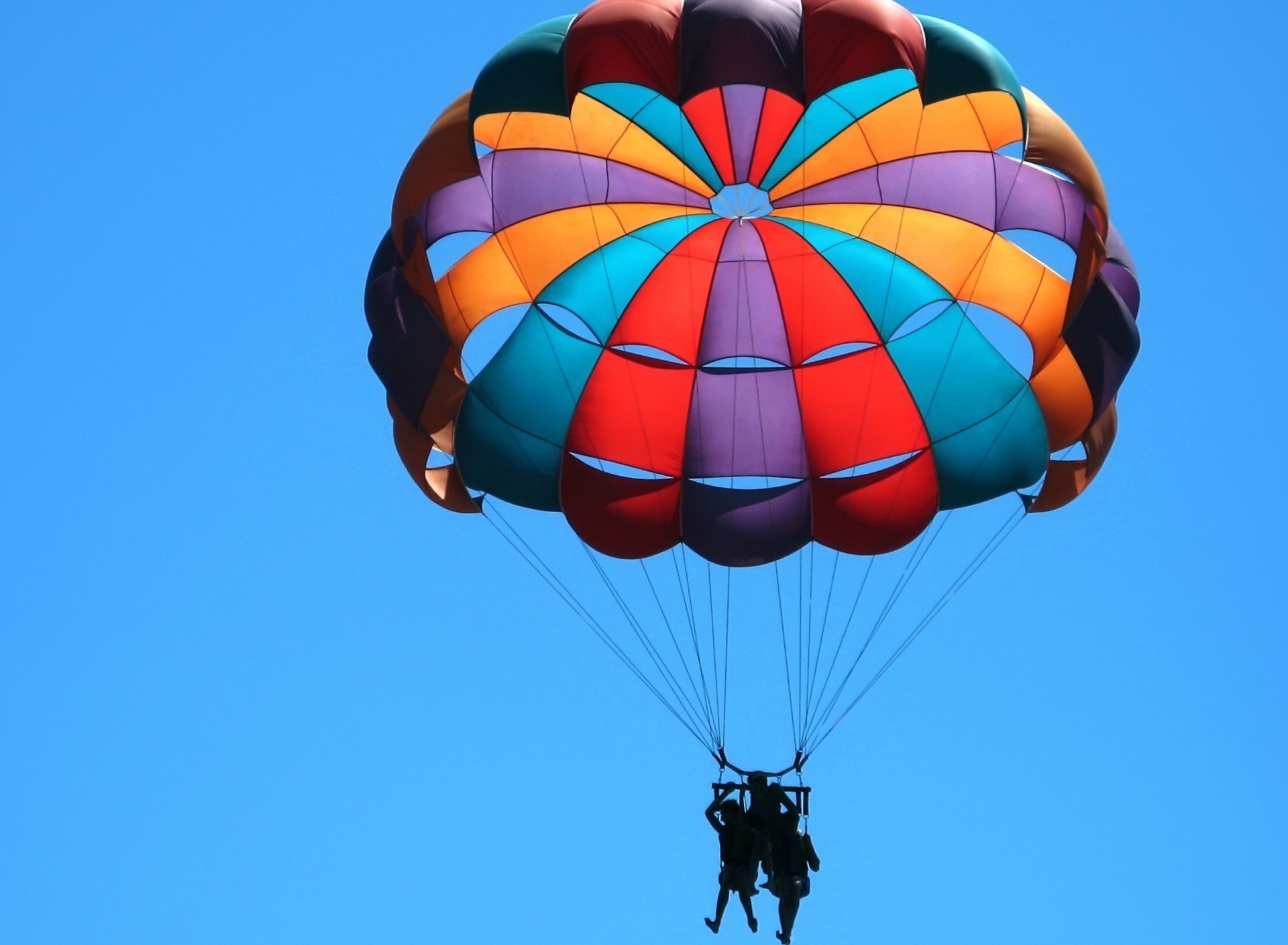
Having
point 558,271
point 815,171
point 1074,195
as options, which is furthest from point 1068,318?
point 558,271

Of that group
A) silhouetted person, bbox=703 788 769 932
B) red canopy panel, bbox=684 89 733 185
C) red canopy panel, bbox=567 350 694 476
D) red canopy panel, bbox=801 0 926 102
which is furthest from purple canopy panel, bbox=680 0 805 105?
silhouetted person, bbox=703 788 769 932

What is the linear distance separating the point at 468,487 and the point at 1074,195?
15.1 ft

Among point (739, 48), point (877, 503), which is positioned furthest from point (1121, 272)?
point (739, 48)

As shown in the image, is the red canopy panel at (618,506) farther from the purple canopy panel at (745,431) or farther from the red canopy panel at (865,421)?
the red canopy panel at (865,421)

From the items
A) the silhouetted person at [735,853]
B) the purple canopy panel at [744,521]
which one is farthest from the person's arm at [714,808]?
the purple canopy panel at [744,521]

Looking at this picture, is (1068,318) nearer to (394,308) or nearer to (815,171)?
(815,171)

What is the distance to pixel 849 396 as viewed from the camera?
18703mm

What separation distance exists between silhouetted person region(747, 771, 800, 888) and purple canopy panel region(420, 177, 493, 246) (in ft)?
13.7

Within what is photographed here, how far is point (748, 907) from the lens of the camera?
57.4ft

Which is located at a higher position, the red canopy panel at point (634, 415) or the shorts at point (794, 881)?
the red canopy panel at point (634, 415)

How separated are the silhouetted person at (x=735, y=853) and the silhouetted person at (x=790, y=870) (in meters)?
0.13

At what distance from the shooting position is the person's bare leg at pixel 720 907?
1753 cm

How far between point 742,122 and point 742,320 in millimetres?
1361

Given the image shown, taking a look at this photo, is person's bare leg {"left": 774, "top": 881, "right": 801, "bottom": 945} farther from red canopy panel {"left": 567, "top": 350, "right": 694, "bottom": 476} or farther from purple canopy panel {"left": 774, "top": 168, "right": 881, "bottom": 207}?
purple canopy panel {"left": 774, "top": 168, "right": 881, "bottom": 207}
